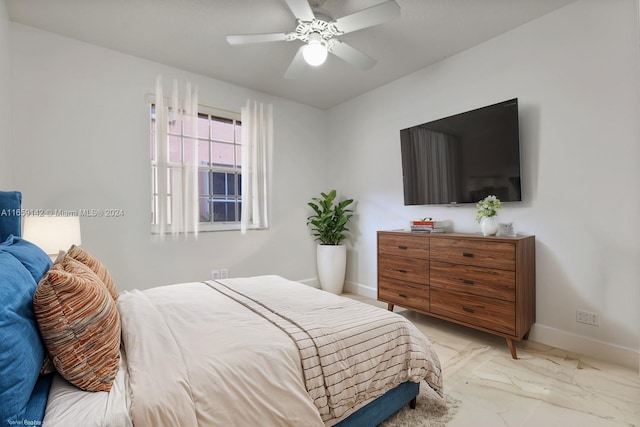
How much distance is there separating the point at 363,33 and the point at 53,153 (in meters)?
2.92

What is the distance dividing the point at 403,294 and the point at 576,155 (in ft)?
6.02

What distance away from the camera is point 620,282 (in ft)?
7.18

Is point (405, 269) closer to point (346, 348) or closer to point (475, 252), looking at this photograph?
point (475, 252)

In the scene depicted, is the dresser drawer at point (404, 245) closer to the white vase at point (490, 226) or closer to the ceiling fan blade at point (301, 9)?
the white vase at point (490, 226)

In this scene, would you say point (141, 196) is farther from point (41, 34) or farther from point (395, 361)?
point (395, 361)

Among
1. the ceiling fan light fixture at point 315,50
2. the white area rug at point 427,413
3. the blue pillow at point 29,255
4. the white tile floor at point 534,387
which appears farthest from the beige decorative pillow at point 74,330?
the ceiling fan light fixture at point 315,50

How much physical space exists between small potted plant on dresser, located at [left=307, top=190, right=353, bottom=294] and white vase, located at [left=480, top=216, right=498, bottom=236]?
1.83 m

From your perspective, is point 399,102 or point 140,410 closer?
point 140,410

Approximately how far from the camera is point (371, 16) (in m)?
1.98

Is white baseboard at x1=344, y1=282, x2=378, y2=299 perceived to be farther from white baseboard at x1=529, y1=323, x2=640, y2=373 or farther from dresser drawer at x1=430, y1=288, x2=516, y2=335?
white baseboard at x1=529, y1=323, x2=640, y2=373

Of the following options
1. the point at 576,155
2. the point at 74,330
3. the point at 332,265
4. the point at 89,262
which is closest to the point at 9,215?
the point at 89,262

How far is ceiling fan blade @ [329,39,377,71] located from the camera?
7.63 feet

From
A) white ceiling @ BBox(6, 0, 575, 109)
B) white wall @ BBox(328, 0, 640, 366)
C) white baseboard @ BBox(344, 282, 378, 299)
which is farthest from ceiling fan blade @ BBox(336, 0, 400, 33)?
white baseboard @ BBox(344, 282, 378, 299)

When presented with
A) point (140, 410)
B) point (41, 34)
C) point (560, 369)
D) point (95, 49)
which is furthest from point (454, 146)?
point (41, 34)
